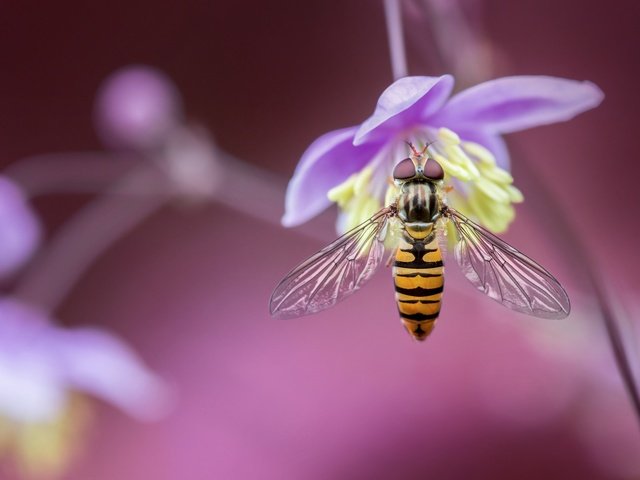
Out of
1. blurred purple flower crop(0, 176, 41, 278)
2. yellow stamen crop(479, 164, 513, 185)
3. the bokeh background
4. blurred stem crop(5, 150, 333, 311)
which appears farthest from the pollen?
the bokeh background

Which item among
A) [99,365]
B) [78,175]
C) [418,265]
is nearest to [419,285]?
[418,265]

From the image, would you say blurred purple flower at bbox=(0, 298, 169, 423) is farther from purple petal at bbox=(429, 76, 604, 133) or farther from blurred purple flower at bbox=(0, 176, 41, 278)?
purple petal at bbox=(429, 76, 604, 133)

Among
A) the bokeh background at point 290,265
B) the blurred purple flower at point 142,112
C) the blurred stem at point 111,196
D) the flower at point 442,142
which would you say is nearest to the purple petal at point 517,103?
the flower at point 442,142

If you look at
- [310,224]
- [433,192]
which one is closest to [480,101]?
[433,192]

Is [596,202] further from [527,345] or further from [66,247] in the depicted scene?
[66,247]

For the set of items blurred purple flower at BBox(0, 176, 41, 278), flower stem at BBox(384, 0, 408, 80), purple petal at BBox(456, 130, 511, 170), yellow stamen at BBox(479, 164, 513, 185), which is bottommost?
yellow stamen at BBox(479, 164, 513, 185)

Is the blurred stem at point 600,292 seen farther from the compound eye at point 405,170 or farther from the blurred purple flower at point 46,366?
the blurred purple flower at point 46,366
